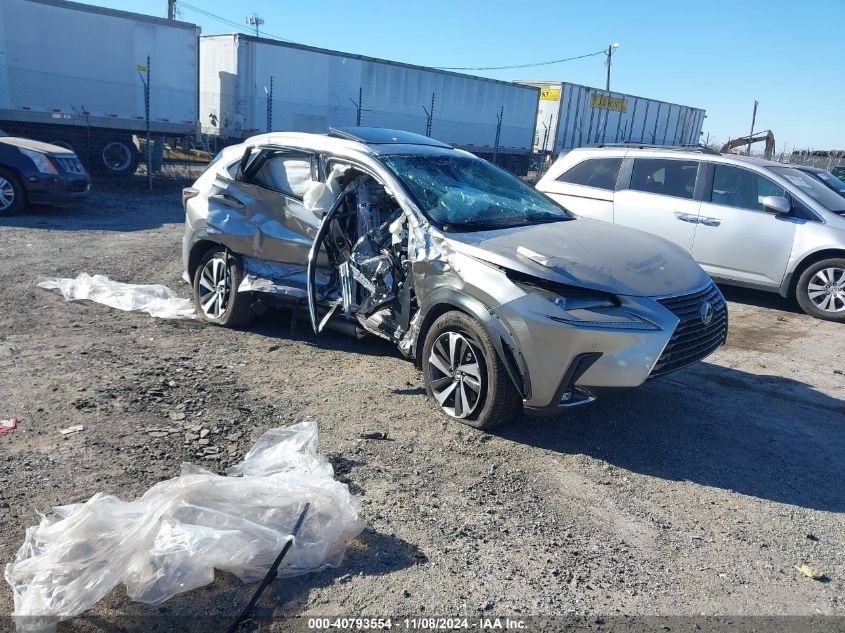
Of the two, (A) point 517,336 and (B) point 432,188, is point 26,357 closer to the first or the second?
(B) point 432,188

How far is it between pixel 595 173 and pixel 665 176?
0.90 metres

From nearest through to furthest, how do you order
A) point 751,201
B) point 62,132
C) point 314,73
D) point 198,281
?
point 198,281, point 751,201, point 62,132, point 314,73

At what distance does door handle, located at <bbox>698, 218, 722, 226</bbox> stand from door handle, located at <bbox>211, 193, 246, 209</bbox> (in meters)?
5.35

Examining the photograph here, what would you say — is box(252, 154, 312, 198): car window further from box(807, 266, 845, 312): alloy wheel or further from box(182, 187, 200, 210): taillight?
box(807, 266, 845, 312): alloy wheel

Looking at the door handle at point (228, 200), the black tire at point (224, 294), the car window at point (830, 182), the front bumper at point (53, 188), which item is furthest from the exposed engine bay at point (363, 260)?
the front bumper at point (53, 188)

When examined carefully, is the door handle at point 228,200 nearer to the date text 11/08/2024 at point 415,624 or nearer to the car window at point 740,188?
the date text 11/08/2024 at point 415,624

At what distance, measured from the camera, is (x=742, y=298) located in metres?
8.77

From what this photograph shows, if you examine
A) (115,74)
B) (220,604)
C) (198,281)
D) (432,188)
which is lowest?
(220,604)

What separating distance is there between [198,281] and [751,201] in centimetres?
620

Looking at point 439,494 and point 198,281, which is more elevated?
point 198,281

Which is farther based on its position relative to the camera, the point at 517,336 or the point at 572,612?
the point at 517,336

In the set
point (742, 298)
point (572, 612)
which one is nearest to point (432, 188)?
point (572, 612)

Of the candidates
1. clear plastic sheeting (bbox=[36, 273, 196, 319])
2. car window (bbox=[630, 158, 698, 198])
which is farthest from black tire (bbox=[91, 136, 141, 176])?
car window (bbox=[630, 158, 698, 198])

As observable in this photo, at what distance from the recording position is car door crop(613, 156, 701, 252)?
818 centimetres
